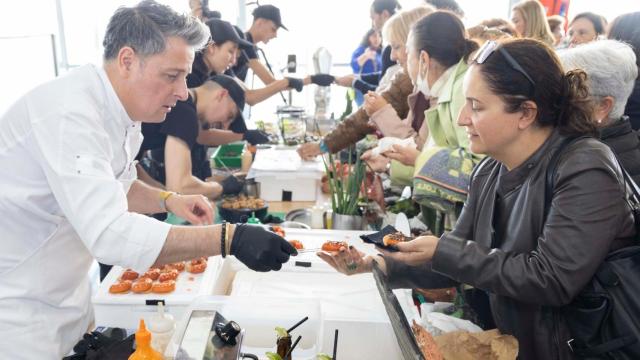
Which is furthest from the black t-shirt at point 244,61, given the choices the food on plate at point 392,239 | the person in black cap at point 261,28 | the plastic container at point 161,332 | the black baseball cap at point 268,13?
the plastic container at point 161,332

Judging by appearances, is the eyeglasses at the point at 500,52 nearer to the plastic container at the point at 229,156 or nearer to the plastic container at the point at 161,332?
the plastic container at the point at 161,332

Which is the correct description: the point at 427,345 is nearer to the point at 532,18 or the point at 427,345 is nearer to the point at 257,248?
the point at 257,248

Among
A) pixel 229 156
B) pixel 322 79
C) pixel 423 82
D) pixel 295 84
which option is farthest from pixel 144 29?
pixel 322 79

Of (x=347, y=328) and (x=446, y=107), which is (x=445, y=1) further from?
(x=347, y=328)

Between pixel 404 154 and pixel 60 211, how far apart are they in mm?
1419

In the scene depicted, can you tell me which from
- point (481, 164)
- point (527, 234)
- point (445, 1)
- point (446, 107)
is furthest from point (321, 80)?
point (527, 234)

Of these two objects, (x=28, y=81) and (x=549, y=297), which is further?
(x=28, y=81)

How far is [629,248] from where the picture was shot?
1.20 metres

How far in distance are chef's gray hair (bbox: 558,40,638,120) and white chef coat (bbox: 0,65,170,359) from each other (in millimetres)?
1337

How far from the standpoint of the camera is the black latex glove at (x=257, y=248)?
1.27m

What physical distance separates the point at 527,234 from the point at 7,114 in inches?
58.5

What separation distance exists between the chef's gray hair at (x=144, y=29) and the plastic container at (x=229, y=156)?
2218mm

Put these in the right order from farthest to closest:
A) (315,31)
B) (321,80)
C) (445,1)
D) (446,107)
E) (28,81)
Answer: (315,31), (28,81), (321,80), (445,1), (446,107)

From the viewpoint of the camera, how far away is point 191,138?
2.47 meters
